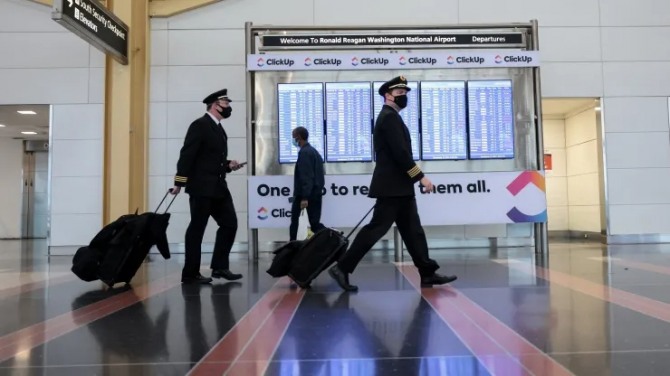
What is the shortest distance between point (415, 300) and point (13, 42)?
849 centimetres

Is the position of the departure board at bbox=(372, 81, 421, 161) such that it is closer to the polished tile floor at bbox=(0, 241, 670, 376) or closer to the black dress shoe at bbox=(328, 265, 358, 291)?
the polished tile floor at bbox=(0, 241, 670, 376)

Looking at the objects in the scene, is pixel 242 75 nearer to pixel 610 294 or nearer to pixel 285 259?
pixel 285 259

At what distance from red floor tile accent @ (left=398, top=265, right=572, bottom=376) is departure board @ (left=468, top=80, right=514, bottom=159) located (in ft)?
13.8

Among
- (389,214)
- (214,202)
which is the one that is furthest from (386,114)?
(214,202)

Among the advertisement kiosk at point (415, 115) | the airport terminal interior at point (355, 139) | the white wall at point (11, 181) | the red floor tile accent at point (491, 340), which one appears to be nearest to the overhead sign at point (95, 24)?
the airport terminal interior at point (355, 139)

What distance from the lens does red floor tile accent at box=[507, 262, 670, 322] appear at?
3767 mm

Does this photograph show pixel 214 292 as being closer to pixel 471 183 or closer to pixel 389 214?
pixel 389 214

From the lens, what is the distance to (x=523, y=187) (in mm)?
7805

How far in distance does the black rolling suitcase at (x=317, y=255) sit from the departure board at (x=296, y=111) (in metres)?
3.48

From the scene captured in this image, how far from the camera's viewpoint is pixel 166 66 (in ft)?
30.5

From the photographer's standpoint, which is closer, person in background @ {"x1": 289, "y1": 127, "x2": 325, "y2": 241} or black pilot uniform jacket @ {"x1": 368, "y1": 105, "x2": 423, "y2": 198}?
black pilot uniform jacket @ {"x1": 368, "y1": 105, "x2": 423, "y2": 198}

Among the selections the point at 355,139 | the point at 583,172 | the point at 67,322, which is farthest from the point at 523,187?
the point at 67,322

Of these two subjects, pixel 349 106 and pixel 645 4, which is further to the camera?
pixel 645 4

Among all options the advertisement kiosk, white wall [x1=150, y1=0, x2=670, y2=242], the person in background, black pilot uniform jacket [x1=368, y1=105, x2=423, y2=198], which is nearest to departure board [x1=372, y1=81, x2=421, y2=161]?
the advertisement kiosk
